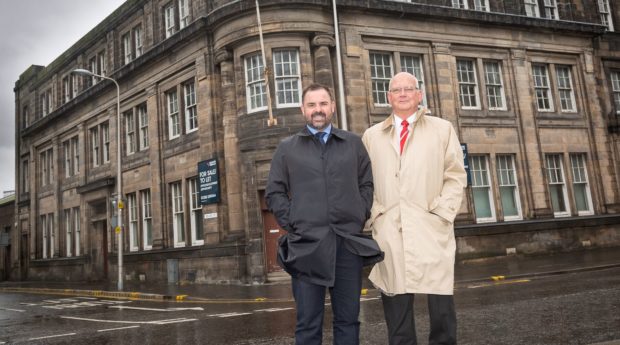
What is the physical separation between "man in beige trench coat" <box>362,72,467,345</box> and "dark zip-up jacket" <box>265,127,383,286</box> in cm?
15

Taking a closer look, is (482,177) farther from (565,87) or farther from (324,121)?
(324,121)

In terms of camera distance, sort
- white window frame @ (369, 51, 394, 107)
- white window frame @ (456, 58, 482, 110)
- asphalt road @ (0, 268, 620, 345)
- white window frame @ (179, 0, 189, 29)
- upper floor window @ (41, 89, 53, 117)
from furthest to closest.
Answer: upper floor window @ (41, 89, 53, 117)
white window frame @ (179, 0, 189, 29)
white window frame @ (456, 58, 482, 110)
white window frame @ (369, 51, 394, 107)
asphalt road @ (0, 268, 620, 345)

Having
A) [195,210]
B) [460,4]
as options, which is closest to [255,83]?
[195,210]

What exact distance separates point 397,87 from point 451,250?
3.81 ft

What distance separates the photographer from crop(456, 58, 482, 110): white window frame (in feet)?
67.9

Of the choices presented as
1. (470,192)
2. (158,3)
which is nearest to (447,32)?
(470,192)

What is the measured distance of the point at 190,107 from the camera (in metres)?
20.6

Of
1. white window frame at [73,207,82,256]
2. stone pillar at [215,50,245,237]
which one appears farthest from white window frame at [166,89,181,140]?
white window frame at [73,207,82,256]

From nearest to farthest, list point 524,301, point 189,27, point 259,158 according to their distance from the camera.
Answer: point 524,301, point 259,158, point 189,27

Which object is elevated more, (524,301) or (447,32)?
(447,32)

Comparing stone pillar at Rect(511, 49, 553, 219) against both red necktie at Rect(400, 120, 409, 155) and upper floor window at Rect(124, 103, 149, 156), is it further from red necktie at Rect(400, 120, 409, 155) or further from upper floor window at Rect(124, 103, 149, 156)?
red necktie at Rect(400, 120, 409, 155)

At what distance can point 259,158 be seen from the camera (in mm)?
16891

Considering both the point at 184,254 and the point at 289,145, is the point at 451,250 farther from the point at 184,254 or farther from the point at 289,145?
the point at 184,254

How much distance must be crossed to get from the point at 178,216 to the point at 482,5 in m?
15.5
